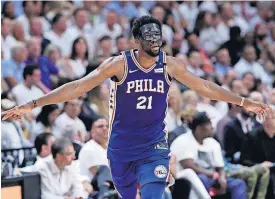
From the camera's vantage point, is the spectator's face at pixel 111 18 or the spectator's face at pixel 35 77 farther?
the spectator's face at pixel 111 18

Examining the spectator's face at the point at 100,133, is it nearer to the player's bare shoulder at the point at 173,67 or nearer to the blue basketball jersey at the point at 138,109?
the blue basketball jersey at the point at 138,109

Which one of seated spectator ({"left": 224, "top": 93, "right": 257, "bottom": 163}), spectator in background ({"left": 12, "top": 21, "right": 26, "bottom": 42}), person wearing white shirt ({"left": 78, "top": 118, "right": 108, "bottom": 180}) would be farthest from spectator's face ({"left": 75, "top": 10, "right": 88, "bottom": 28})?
person wearing white shirt ({"left": 78, "top": 118, "right": 108, "bottom": 180})

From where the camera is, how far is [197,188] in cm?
771

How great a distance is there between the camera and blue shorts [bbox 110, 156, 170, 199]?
5.77 metres

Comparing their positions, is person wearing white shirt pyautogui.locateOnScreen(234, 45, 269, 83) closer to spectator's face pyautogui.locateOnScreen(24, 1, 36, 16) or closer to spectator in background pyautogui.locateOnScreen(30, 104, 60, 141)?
spectator's face pyautogui.locateOnScreen(24, 1, 36, 16)

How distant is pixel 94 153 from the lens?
763 centimetres

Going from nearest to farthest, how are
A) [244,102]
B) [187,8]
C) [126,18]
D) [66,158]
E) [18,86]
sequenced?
[244,102] → [66,158] → [18,86] → [126,18] → [187,8]

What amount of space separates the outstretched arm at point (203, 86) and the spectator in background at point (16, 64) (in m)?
4.28

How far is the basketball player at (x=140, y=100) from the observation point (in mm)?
5754

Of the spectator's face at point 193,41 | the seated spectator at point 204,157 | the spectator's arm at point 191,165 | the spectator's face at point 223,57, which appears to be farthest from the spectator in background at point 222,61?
the spectator's arm at point 191,165

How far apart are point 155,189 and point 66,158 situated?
1.76 meters

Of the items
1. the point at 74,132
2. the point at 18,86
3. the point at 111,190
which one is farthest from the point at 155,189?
the point at 18,86

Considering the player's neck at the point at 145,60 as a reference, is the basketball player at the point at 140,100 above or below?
below

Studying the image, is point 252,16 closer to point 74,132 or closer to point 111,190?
point 74,132
